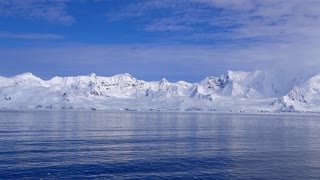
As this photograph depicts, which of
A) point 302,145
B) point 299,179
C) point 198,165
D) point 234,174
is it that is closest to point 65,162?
point 198,165

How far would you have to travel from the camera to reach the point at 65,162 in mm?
53844

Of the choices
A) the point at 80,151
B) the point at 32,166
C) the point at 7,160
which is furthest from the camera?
the point at 80,151

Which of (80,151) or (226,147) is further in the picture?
(226,147)

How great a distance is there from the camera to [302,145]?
78.0 metres

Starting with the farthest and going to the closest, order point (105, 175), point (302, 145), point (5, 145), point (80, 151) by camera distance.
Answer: point (302, 145) → point (5, 145) → point (80, 151) → point (105, 175)

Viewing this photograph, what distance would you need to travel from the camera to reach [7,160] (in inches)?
2144

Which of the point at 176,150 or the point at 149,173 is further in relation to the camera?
the point at 176,150

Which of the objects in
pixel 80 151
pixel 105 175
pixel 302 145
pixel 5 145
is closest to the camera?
pixel 105 175

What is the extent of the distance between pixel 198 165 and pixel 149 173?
312 inches

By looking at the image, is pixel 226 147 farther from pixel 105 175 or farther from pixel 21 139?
pixel 21 139

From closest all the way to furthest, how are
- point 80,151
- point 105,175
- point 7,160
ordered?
point 105,175 → point 7,160 → point 80,151

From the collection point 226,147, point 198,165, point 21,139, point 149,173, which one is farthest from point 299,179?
point 21,139

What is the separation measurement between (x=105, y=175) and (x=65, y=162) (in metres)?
8.99

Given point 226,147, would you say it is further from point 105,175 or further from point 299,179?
point 105,175
